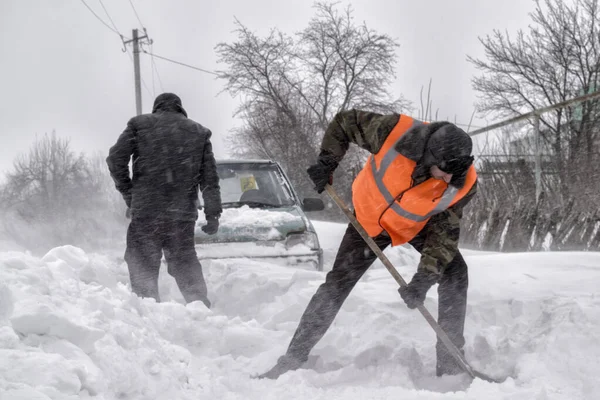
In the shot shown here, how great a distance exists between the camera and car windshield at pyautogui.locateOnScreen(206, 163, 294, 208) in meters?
5.46

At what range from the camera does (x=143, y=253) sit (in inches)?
145

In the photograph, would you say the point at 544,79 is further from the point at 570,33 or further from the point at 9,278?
the point at 9,278

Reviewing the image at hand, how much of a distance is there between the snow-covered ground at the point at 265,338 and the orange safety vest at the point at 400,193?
82 cm

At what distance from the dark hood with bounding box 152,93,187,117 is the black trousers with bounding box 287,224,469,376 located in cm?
163

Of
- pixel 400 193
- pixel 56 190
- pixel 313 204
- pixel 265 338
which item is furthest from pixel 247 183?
pixel 56 190

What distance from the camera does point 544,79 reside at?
13.5 metres

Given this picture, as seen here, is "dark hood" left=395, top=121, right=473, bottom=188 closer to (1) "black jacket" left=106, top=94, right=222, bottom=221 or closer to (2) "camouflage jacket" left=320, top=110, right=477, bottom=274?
Result: (2) "camouflage jacket" left=320, top=110, right=477, bottom=274

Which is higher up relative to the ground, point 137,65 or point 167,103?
point 137,65

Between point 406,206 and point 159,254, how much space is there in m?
1.80

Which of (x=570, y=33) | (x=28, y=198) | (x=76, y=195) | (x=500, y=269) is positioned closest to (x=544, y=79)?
(x=570, y=33)

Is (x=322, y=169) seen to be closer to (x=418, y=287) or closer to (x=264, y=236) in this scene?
(x=418, y=287)

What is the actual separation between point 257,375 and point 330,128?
1.40m

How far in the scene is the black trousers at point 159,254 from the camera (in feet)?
12.1

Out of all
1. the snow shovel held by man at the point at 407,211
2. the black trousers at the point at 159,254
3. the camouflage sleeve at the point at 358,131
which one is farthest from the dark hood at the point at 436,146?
the black trousers at the point at 159,254
